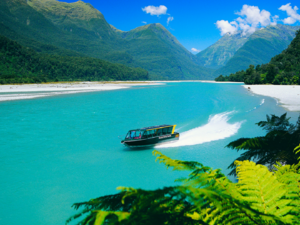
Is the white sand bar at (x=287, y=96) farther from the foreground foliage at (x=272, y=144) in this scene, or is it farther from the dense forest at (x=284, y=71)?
the dense forest at (x=284, y=71)

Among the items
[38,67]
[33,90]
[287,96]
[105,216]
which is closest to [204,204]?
[105,216]

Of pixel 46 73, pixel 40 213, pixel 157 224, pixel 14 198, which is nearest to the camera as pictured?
pixel 157 224

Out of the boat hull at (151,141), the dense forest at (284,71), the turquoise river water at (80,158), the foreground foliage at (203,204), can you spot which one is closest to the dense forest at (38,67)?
the turquoise river water at (80,158)

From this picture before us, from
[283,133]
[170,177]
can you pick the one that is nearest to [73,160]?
[170,177]

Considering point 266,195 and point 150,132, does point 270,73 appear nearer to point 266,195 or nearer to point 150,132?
point 150,132

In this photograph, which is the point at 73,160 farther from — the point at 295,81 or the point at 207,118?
the point at 295,81

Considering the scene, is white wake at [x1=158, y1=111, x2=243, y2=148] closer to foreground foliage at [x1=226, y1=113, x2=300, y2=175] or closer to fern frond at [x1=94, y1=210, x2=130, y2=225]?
foreground foliage at [x1=226, y1=113, x2=300, y2=175]

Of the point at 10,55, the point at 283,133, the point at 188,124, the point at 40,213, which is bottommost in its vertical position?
the point at 40,213
